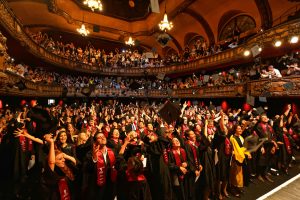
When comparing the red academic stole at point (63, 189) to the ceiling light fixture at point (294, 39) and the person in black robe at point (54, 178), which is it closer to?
the person in black robe at point (54, 178)

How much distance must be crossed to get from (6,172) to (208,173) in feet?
16.4

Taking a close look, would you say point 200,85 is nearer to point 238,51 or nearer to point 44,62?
point 238,51

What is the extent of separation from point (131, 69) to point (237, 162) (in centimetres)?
1963

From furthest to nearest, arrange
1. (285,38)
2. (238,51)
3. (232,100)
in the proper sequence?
(232,100), (238,51), (285,38)

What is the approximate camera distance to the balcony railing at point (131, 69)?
30.0ft

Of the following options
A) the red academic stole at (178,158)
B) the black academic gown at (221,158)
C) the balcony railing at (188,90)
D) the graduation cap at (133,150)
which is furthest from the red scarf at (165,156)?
the balcony railing at (188,90)

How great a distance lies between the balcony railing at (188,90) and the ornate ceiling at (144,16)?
6.23 metres

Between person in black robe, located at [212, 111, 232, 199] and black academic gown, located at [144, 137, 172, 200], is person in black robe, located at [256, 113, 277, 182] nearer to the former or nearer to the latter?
person in black robe, located at [212, 111, 232, 199]

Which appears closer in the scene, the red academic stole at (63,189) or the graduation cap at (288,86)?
the red academic stole at (63,189)

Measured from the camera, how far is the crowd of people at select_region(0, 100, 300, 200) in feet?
9.36

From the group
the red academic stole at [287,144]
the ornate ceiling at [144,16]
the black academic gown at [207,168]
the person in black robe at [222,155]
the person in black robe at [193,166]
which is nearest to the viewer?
the person in black robe at [193,166]

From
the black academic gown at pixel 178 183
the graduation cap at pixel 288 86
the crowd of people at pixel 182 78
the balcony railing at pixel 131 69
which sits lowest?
the black academic gown at pixel 178 183

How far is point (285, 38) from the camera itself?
10.2 meters

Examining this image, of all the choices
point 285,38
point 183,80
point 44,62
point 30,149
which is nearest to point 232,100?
point 285,38
